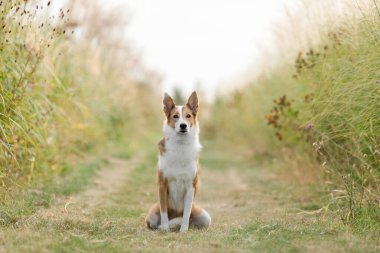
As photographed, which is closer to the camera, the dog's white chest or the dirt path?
the dog's white chest

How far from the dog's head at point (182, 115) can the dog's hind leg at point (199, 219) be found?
867 mm

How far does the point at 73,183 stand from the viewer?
29.9ft

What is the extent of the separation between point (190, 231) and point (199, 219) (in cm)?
32

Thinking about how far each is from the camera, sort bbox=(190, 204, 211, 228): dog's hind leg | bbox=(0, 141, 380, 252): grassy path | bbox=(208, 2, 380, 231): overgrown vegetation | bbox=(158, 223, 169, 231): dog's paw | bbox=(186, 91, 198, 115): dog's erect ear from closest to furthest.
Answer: bbox=(0, 141, 380, 252): grassy path, bbox=(208, 2, 380, 231): overgrown vegetation, bbox=(158, 223, 169, 231): dog's paw, bbox=(190, 204, 211, 228): dog's hind leg, bbox=(186, 91, 198, 115): dog's erect ear

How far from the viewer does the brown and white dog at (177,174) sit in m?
6.39

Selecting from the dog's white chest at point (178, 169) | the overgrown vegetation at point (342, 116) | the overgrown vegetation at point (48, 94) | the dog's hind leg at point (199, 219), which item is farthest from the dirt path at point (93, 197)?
the overgrown vegetation at point (342, 116)

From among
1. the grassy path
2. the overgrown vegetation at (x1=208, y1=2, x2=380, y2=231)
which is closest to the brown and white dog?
the grassy path

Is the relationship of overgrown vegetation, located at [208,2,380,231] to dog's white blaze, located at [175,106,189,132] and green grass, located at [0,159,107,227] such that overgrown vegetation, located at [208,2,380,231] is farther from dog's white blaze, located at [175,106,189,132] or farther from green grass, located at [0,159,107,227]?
green grass, located at [0,159,107,227]

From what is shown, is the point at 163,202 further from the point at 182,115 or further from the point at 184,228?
the point at 182,115

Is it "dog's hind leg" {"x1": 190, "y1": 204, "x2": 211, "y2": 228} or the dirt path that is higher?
the dirt path

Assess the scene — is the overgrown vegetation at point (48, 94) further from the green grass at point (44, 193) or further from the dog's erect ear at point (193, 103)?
the dog's erect ear at point (193, 103)

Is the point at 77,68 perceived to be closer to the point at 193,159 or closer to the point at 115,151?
the point at 115,151

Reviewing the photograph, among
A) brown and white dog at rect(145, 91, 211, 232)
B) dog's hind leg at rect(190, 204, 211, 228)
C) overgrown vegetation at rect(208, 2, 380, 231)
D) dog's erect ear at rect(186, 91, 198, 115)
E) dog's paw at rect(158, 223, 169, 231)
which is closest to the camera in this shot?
overgrown vegetation at rect(208, 2, 380, 231)

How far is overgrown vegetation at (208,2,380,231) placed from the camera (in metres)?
6.18
